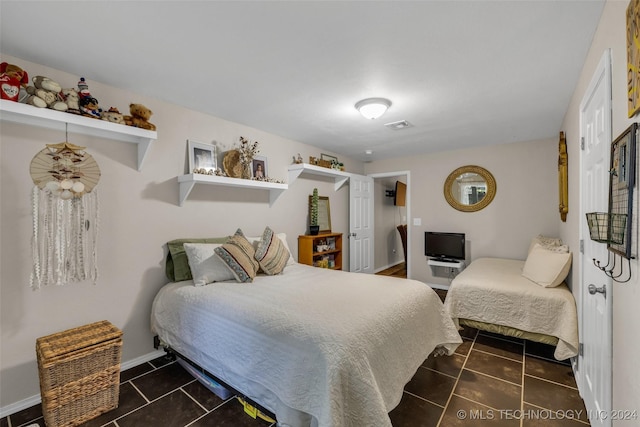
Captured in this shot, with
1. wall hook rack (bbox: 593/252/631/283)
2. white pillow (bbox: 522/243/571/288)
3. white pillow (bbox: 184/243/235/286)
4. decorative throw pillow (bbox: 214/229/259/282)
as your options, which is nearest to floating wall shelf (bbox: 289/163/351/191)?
decorative throw pillow (bbox: 214/229/259/282)

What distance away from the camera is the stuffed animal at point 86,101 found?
2.02 metres

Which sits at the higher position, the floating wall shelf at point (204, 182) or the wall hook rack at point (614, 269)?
the floating wall shelf at point (204, 182)

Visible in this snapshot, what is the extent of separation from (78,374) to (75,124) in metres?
1.68

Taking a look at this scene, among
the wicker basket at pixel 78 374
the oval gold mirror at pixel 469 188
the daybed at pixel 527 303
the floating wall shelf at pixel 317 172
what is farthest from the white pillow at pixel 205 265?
the oval gold mirror at pixel 469 188

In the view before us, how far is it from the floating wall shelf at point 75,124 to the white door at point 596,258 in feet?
9.80

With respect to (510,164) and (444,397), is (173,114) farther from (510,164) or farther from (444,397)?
(510,164)

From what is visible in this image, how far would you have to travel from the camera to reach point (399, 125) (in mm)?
3289

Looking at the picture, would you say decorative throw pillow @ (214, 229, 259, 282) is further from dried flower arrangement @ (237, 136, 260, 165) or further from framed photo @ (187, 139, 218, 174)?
dried flower arrangement @ (237, 136, 260, 165)

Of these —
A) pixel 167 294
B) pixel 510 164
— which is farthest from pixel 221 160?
pixel 510 164

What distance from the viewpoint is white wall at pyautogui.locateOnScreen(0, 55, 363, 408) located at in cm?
188

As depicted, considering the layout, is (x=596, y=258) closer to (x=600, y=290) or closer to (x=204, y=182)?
(x=600, y=290)

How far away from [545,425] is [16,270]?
362 cm

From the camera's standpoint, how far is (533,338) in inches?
99.7

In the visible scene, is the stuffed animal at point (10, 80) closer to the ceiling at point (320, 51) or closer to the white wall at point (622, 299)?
the ceiling at point (320, 51)
